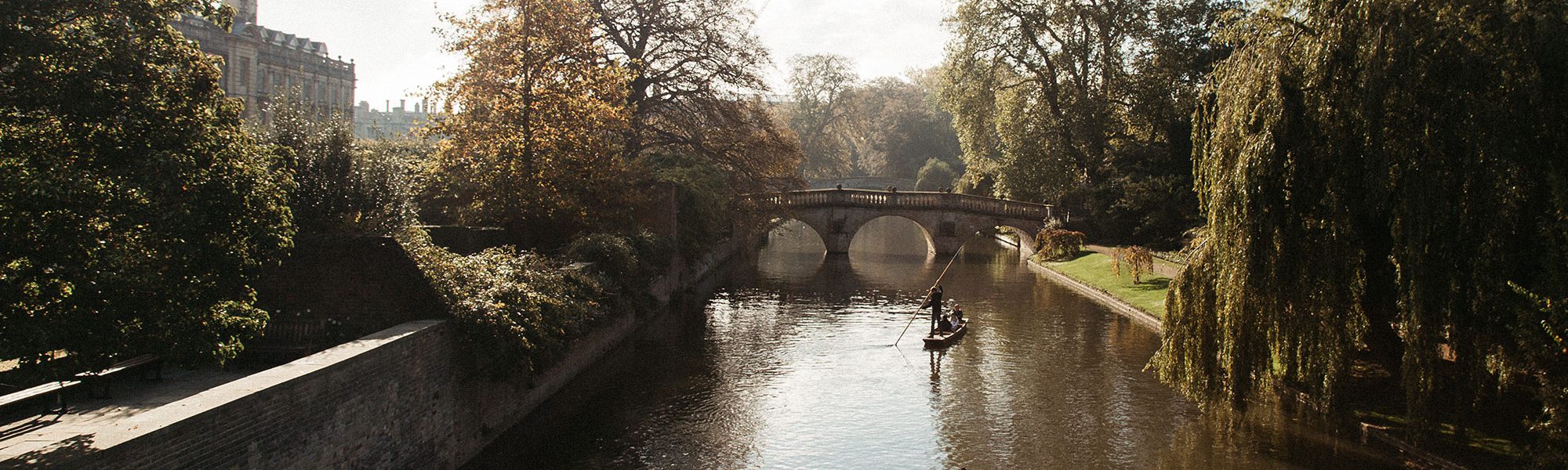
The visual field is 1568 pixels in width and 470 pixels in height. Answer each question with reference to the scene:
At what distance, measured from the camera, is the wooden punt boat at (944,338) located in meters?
22.8

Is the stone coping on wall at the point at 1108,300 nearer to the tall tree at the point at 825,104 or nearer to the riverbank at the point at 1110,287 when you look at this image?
the riverbank at the point at 1110,287

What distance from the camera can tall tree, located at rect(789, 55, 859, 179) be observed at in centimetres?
8281

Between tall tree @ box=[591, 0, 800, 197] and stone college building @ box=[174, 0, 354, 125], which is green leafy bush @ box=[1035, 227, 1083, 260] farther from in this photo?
stone college building @ box=[174, 0, 354, 125]

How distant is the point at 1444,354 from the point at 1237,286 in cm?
555

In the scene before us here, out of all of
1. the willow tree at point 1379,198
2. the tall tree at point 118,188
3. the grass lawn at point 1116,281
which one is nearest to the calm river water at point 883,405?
→ the grass lawn at point 1116,281

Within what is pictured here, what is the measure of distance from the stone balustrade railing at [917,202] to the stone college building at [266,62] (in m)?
32.5

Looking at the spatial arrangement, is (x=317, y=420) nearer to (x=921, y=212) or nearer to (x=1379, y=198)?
(x=1379, y=198)

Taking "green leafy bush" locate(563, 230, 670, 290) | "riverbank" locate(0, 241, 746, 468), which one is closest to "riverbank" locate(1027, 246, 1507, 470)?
"riverbank" locate(0, 241, 746, 468)

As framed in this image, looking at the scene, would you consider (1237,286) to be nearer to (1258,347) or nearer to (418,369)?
(1258,347)

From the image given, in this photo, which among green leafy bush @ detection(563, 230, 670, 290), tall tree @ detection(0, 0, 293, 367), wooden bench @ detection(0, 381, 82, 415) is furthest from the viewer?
green leafy bush @ detection(563, 230, 670, 290)

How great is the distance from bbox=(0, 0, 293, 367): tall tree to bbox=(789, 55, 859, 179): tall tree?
239 ft

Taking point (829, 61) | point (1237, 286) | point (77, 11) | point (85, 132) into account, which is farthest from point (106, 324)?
point (829, 61)

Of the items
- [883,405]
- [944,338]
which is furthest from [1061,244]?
[883,405]

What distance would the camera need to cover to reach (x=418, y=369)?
482 inches
